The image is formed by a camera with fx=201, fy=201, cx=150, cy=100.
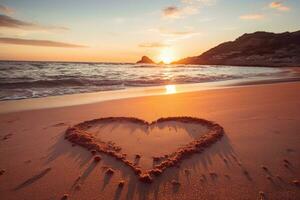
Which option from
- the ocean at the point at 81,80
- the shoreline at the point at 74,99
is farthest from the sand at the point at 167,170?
the ocean at the point at 81,80

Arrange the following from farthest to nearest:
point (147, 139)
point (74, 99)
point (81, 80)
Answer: point (81, 80), point (74, 99), point (147, 139)

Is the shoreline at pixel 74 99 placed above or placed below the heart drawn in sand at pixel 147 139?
below

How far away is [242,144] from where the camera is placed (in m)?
3.20

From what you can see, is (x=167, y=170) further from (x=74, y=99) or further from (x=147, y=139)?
(x=74, y=99)

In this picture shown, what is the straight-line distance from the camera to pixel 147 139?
3.55 meters

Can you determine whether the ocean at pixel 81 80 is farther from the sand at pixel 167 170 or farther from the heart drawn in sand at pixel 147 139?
the sand at pixel 167 170

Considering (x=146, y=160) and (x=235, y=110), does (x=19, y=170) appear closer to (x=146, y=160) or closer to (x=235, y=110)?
(x=146, y=160)

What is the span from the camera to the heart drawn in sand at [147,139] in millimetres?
2734

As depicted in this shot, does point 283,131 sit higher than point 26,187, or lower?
higher

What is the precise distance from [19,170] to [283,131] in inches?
167

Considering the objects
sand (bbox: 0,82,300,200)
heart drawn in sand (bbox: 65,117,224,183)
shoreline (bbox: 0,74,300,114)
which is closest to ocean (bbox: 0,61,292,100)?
shoreline (bbox: 0,74,300,114)

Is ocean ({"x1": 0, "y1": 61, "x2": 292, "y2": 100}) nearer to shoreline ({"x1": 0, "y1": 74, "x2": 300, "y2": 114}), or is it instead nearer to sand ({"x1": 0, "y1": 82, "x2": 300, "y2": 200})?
shoreline ({"x1": 0, "y1": 74, "x2": 300, "y2": 114})

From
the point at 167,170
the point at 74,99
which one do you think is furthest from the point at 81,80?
the point at 167,170

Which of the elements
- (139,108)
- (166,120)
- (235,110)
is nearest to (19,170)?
(166,120)
